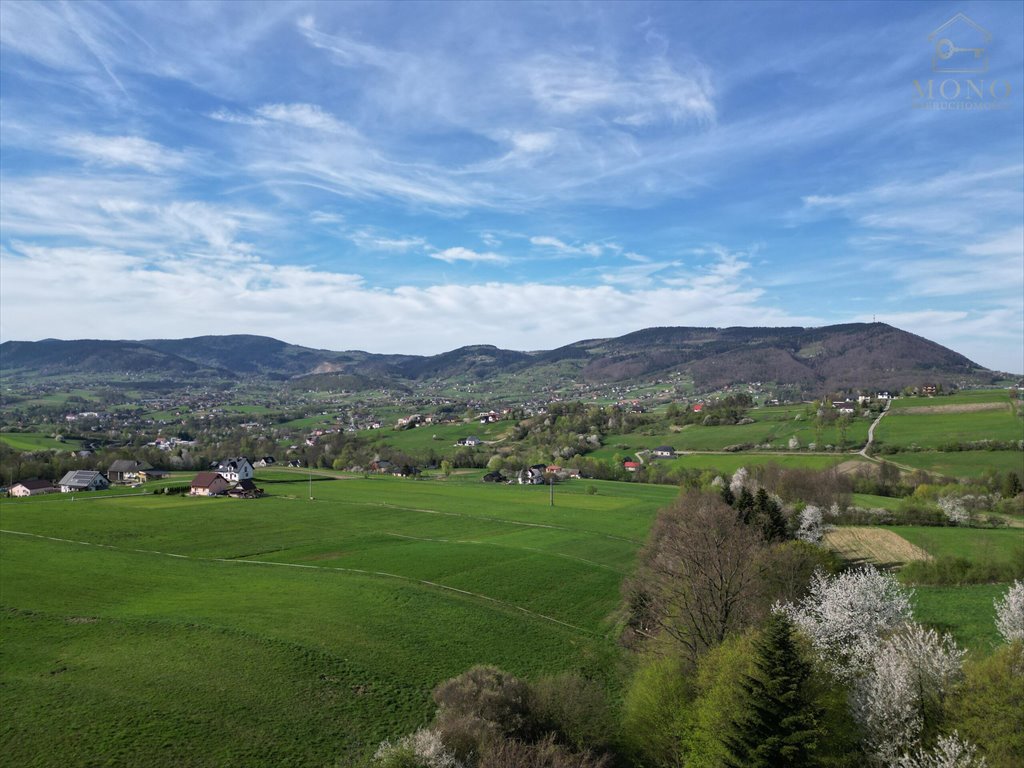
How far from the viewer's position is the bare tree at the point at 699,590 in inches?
1120

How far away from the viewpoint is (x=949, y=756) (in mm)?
16578

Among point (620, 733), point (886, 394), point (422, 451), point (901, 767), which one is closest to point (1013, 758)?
point (901, 767)

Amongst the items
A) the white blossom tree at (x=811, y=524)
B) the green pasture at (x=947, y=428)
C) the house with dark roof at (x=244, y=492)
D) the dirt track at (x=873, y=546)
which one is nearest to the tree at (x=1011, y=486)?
the green pasture at (x=947, y=428)

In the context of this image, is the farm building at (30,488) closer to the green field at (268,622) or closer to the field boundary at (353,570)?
the green field at (268,622)

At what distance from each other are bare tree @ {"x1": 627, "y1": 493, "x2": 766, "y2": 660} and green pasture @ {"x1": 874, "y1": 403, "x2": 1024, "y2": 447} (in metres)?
86.7

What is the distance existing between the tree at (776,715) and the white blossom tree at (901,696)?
2932mm

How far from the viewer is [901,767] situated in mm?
18359

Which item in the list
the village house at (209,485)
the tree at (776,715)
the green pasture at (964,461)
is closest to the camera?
the tree at (776,715)

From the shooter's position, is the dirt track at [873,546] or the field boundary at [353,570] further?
the dirt track at [873,546]

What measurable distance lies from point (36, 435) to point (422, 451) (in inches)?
3675

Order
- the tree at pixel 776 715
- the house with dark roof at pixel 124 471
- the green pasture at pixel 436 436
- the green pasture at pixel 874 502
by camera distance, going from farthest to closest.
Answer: the green pasture at pixel 436 436 → the house with dark roof at pixel 124 471 → the green pasture at pixel 874 502 → the tree at pixel 776 715

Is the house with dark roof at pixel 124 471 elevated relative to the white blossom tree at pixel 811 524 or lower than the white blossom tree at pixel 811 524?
lower

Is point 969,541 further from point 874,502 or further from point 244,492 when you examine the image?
point 244,492

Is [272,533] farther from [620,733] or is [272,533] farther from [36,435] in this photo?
[36,435]
